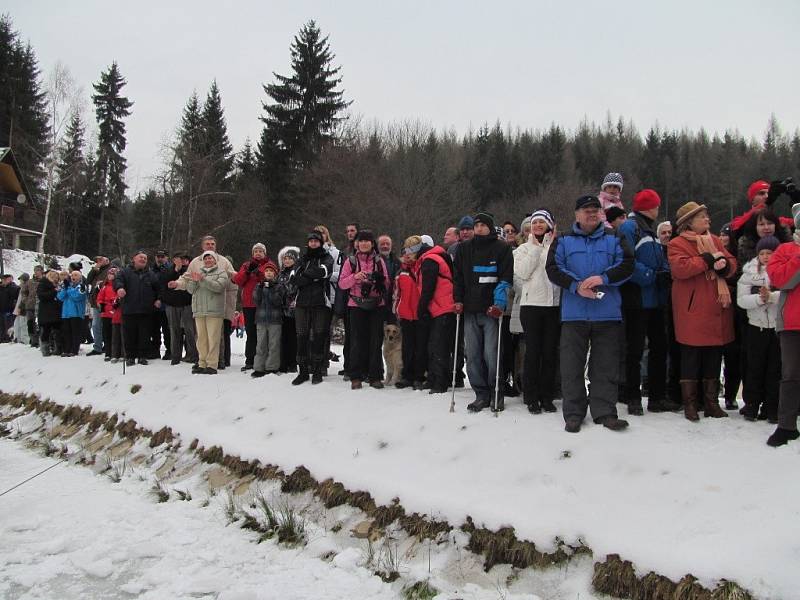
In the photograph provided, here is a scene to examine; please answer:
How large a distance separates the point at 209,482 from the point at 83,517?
47.9 inches

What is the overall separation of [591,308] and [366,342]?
341 centimetres

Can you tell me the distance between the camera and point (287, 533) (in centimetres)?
511

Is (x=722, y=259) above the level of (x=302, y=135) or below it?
below

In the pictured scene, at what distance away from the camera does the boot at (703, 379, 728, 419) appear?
541cm

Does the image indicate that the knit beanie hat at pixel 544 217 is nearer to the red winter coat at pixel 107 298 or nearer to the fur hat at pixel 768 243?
the fur hat at pixel 768 243

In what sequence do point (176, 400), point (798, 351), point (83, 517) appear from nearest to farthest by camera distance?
point (798, 351)
point (83, 517)
point (176, 400)

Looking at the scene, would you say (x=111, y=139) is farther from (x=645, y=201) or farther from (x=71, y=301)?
(x=645, y=201)

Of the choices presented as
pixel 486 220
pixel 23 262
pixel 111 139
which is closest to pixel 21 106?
pixel 111 139

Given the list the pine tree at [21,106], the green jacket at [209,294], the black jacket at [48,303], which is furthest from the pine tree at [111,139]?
the green jacket at [209,294]

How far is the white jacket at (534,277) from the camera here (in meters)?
5.93

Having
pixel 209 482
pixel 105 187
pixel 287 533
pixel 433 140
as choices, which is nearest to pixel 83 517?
pixel 209 482

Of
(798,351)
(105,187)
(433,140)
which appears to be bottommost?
(798,351)

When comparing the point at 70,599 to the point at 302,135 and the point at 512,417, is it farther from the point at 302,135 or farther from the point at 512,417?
the point at 302,135

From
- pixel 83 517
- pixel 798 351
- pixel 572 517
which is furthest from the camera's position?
pixel 83 517
